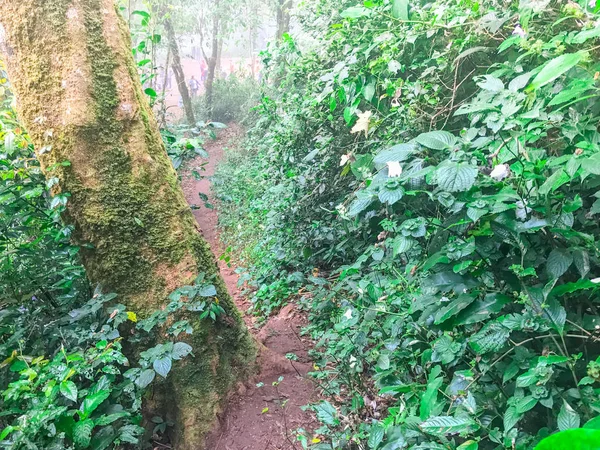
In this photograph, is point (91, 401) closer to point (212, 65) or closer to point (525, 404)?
point (525, 404)

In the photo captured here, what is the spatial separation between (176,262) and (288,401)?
1112 millimetres

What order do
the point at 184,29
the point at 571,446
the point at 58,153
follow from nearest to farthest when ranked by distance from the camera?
the point at 571,446, the point at 58,153, the point at 184,29

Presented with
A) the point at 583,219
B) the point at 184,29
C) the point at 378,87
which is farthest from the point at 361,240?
the point at 184,29

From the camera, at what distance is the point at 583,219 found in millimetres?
1340

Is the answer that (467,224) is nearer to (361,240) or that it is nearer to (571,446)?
(571,446)

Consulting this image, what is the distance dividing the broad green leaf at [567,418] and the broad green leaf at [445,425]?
10.2 inches

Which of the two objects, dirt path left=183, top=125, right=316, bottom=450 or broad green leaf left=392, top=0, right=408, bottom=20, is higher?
broad green leaf left=392, top=0, right=408, bottom=20

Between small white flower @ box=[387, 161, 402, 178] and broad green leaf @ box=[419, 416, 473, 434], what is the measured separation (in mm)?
866

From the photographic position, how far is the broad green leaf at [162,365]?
168cm

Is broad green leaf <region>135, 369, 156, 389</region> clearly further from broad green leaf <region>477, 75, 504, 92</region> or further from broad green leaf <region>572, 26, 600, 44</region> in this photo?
broad green leaf <region>572, 26, 600, 44</region>

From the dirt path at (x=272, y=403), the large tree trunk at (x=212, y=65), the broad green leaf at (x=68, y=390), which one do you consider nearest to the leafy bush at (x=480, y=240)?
the dirt path at (x=272, y=403)

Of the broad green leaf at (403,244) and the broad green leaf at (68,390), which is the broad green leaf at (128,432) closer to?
the broad green leaf at (68,390)

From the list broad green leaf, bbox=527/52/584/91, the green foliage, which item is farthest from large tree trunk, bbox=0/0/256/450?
the green foliage

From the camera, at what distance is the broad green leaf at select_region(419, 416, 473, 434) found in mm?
1218
